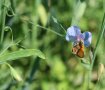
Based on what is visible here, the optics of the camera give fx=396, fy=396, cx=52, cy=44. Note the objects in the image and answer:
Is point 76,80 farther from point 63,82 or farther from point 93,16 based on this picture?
point 93,16

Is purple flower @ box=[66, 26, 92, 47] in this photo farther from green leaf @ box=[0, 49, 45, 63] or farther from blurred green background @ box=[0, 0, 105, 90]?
blurred green background @ box=[0, 0, 105, 90]

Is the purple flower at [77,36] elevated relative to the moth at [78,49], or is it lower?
elevated

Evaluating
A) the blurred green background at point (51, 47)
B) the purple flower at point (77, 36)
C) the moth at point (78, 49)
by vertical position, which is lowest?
the blurred green background at point (51, 47)

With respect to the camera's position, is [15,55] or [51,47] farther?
[51,47]

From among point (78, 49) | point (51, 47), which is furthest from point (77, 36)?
point (51, 47)

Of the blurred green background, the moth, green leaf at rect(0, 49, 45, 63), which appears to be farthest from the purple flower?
the blurred green background

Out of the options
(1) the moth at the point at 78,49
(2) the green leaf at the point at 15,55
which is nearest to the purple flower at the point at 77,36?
(1) the moth at the point at 78,49

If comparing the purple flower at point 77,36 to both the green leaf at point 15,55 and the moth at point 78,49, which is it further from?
the green leaf at point 15,55

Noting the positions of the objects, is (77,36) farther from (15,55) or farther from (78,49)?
(15,55)
